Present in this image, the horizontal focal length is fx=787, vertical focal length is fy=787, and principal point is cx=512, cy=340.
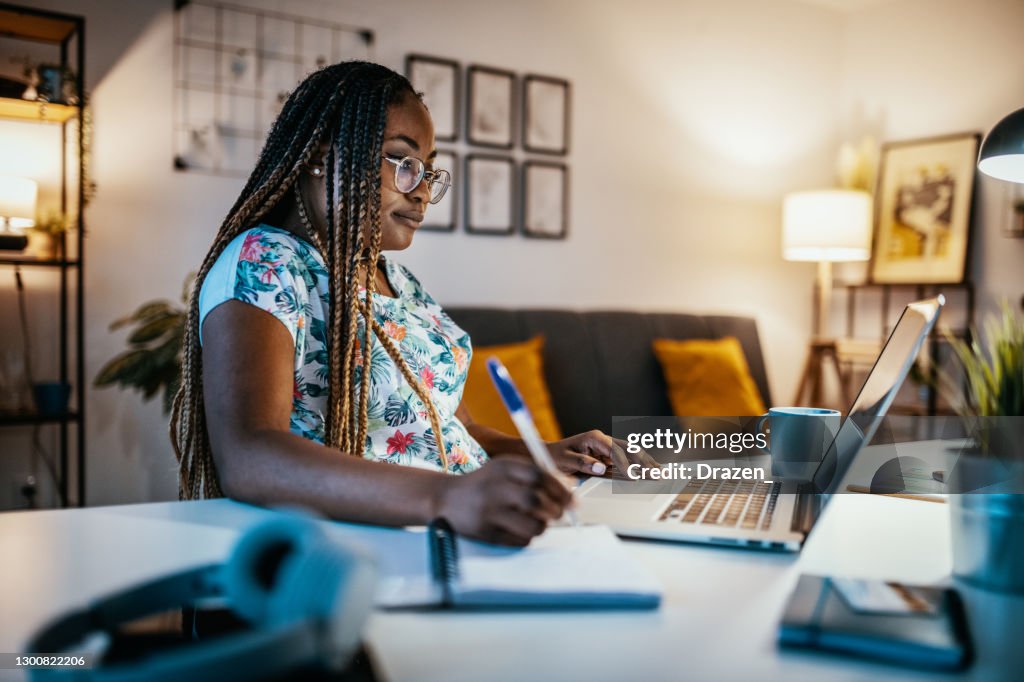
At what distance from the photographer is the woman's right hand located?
66cm

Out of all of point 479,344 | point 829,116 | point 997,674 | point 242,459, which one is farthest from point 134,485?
point 829,116

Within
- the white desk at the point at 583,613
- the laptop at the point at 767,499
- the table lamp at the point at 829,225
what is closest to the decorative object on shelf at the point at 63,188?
the white desk at the point at 583,613

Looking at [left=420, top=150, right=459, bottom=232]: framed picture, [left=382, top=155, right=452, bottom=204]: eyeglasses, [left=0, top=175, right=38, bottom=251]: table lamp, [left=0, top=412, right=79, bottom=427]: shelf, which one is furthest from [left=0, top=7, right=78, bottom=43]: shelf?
[left=382, top=155, right=452, bottom=204]: eyeglasses

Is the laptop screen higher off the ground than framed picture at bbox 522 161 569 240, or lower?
lower

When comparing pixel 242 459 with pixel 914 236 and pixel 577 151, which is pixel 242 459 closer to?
pixel 577 151

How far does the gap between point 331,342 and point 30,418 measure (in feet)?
5.77

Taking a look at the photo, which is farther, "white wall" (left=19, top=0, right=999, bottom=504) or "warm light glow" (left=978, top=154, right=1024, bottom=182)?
"white wall" (left=19, top=0, right=999, bottom=504)

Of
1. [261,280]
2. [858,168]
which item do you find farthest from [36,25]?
[858,168]

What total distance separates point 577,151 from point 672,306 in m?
0.89

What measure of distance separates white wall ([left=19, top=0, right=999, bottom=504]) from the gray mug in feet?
6.93

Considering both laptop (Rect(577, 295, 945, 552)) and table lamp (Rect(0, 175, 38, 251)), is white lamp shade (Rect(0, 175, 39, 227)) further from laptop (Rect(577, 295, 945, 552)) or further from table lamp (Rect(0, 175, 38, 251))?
laptop (Rect(577, 295, 945, 552))

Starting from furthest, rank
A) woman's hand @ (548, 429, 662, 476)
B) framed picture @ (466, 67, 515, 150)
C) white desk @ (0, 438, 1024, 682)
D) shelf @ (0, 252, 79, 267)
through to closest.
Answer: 1. framed picture @ (466, 67, 515, 150)
2. shelf @ (0, 252, 79, 267)
3. woman's hand @ (548, 429, 662, 476)
4. white desk @ (0, 438, 1024, 682)

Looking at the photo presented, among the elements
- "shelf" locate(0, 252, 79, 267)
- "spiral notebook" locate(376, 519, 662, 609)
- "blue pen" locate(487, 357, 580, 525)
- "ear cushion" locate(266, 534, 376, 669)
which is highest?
"shelf" locate(0, 252, 79, 267)

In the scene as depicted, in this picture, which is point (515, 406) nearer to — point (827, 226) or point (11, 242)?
point (11, 242)
